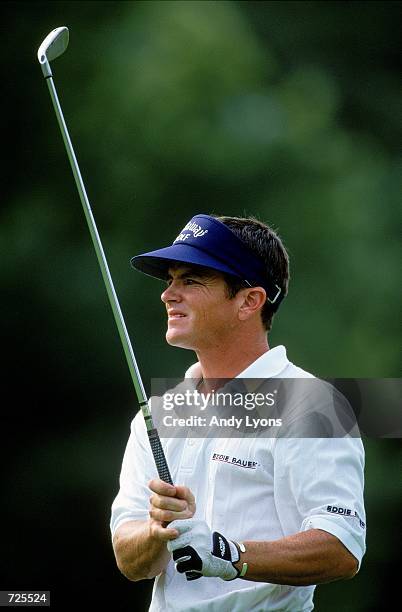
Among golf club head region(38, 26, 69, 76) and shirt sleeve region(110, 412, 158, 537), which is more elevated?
golf club head region(38, 26, 69, 76)

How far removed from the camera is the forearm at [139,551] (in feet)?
7.57

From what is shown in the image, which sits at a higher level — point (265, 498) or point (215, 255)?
point (215, 255)

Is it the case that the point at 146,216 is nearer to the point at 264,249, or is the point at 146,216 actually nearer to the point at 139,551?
the point at 264,249

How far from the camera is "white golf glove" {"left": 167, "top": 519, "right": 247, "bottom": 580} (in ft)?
7.05

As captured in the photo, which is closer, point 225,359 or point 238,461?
point 238,461

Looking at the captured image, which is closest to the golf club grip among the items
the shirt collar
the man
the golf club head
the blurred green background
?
the man

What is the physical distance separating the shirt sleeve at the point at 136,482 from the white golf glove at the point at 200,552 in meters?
0.32

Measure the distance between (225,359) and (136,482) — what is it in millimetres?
298

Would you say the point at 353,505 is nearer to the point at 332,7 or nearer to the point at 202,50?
the point at 202,50

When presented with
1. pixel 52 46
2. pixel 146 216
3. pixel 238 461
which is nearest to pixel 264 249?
pixel 238 461

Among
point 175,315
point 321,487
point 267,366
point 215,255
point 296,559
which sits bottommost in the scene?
point 296,559

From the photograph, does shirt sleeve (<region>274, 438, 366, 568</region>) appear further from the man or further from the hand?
the hand

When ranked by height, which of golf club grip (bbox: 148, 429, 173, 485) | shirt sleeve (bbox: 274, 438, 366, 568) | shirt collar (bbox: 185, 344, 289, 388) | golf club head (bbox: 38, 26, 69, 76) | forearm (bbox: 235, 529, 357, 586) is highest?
golf club head (bbox: 38, 26, 69, 76)

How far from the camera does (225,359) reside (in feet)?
8.39
